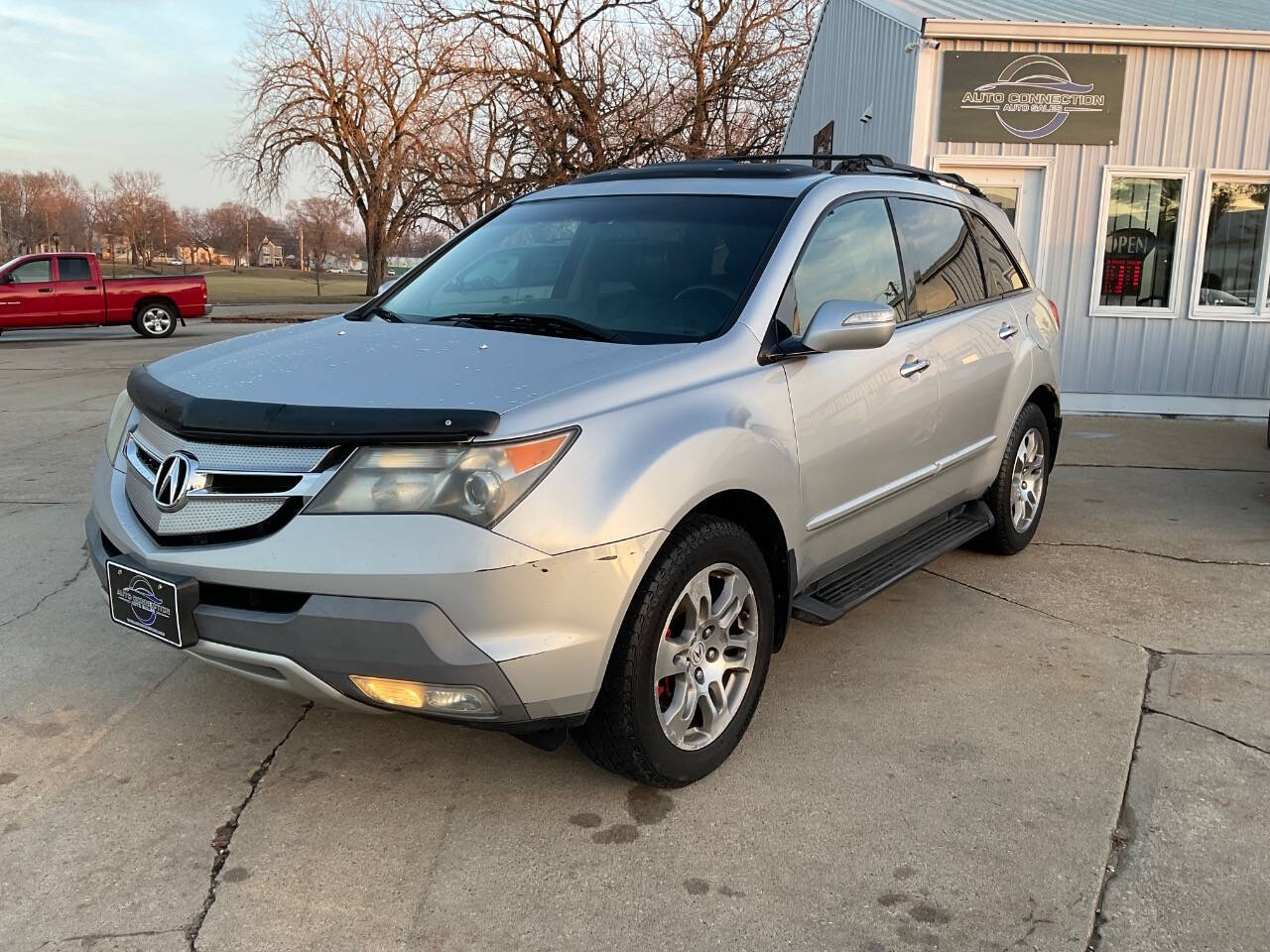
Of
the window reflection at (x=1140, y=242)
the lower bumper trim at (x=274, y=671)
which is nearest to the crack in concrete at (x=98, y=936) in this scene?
the lower bumper trim at (x=274, y=671)

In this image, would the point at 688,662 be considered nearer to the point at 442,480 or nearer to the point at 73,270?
the point at 442,480

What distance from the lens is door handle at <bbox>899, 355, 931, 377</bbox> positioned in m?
3.85

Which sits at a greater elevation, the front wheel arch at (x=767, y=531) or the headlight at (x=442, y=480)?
the headlight at (x=442, y=480)

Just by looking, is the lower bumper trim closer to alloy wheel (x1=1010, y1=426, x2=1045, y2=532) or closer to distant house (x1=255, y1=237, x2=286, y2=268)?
alloy wheel (x1=1010, y1=426, x2=1045, y2=532)

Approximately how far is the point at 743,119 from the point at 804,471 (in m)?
24.5

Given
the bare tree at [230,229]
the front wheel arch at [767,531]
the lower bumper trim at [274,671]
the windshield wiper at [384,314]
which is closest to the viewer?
the lower bumper trim at [274,671]

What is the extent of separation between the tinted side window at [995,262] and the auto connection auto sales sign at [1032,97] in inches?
207

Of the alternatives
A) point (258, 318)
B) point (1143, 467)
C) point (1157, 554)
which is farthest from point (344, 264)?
point (1157, 554)

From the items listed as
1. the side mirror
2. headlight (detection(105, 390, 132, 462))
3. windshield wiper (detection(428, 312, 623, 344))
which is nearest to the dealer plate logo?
headlight (detection(105, 390, 132, 462))

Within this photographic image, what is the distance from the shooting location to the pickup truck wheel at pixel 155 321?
21.7 metres

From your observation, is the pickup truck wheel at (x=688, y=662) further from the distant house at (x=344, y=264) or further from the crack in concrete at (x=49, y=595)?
the distant house at (x=344, y=264)

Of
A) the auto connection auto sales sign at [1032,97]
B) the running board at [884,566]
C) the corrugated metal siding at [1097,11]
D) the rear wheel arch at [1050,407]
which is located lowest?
the running board at [884,566]

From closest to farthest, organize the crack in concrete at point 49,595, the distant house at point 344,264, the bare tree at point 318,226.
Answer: the crack in concrete at point 49,595 < the bare tree at point 318,226 < the distant house at point 344,264

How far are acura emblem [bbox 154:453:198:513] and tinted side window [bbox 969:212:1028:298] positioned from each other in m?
3.60
